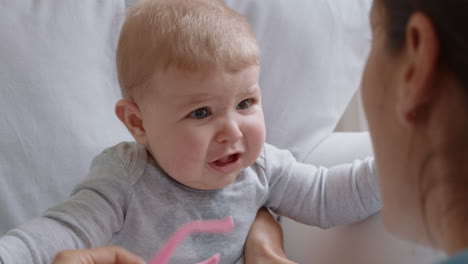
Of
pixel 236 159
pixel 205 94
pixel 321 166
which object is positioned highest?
pixel 205 94

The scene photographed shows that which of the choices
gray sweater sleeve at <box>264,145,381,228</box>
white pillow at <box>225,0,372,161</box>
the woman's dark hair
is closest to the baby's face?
gray sweater sleeve at <box>264,145,381,228</box>

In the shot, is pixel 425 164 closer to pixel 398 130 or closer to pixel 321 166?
pixel 398 130

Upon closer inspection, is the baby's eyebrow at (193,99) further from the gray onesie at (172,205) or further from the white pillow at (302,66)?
the white pillow at (302,66)

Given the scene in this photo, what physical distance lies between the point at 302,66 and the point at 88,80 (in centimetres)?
40

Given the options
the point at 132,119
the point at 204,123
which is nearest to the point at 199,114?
the point at 204,123

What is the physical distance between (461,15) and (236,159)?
490mm

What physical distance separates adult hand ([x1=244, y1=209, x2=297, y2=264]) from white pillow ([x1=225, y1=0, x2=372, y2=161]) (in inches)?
6.8

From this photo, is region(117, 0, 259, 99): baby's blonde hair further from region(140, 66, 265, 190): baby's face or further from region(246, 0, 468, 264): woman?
region(246, 0, 468, 264): woman

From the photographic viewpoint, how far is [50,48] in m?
1.09

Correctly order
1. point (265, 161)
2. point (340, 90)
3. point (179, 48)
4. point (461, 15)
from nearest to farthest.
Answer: point (461, 15)
point (179, 48)
point (265, 161)
point (340, 90)

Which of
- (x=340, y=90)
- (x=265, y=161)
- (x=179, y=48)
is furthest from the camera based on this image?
(x=340, y=90)

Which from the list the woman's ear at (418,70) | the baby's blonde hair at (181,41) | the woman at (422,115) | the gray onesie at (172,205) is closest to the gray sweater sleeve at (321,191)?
A: the gray onesie at (172,205)

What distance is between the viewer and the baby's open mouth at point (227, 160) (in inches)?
37.1

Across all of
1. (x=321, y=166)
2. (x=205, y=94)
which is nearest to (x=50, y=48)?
(x=205, y=94)
